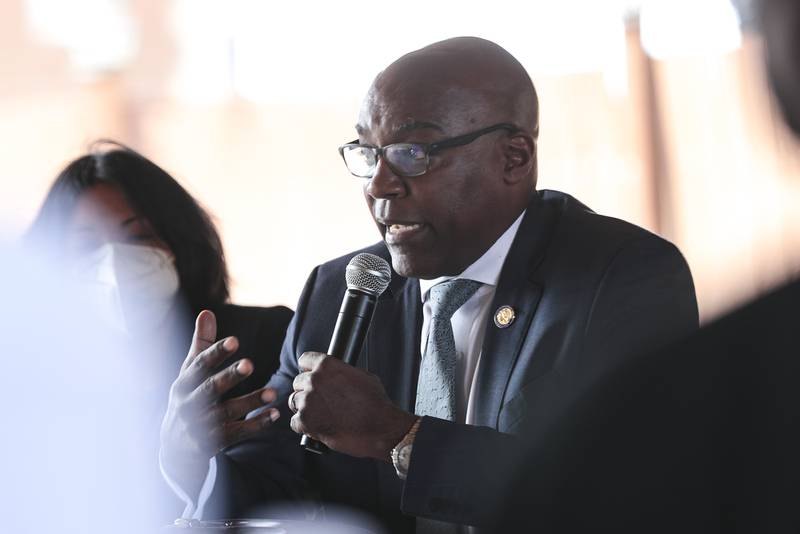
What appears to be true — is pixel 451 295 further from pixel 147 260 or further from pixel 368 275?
pixel 147 260

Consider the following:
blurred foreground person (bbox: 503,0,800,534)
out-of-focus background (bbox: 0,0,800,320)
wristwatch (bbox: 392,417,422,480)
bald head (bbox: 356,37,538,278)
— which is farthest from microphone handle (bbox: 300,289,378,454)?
out-of-focus background (bbox: 0,0,800,320)

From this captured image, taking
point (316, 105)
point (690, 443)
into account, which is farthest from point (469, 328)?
point (316, 105)

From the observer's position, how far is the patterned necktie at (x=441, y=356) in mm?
2018

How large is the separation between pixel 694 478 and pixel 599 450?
6 centimetres

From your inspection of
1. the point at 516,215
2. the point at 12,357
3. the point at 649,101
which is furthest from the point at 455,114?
the point at 649,101

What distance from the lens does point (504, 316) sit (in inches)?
→ 80.4

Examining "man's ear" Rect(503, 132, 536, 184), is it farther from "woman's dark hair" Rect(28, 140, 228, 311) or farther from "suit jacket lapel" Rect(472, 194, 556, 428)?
"woman's dark hair" Rect(28, 140, 228, 311)

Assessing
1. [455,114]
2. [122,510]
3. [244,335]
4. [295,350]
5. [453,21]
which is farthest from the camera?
[453,21]

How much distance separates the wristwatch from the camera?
180 centimetres

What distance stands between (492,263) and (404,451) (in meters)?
0.52

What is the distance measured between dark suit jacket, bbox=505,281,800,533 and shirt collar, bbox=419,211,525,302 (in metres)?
1.55

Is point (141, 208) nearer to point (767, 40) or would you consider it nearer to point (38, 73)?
point (767, 40)

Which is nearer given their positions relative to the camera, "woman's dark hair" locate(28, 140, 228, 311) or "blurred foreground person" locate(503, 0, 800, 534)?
"blurred foreground person" locate(503, 0, 800, 534)

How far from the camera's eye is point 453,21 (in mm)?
5281
